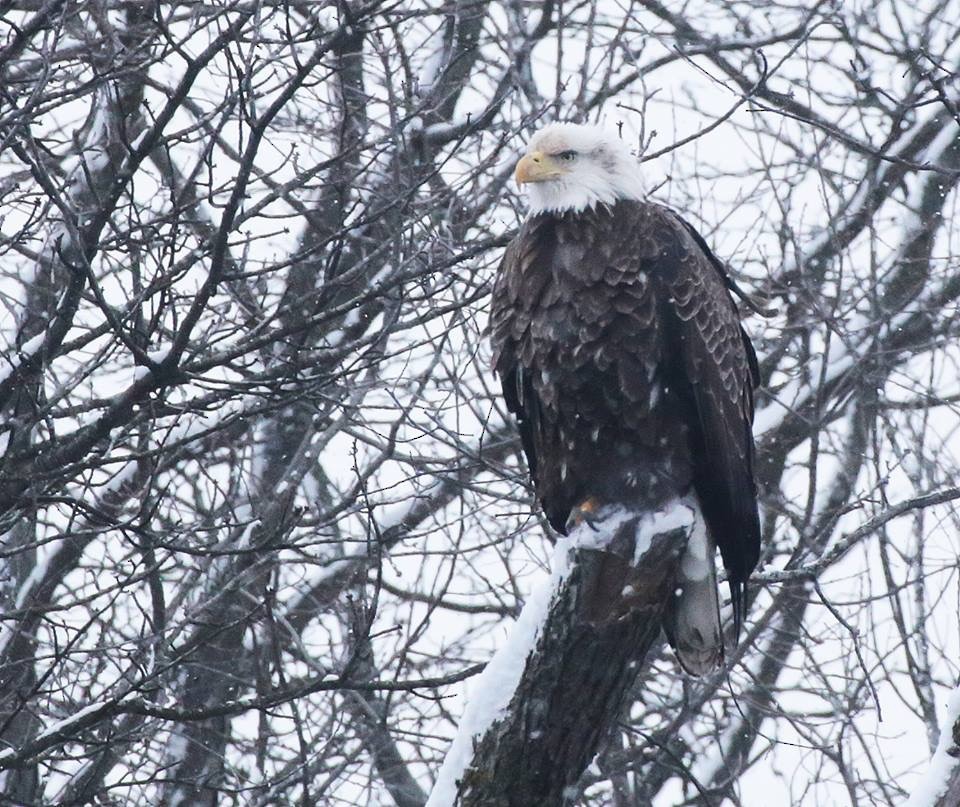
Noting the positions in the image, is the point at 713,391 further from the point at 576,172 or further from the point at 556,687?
the point at 556,687

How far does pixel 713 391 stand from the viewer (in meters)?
5.06

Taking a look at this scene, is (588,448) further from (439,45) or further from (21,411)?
(439,45)

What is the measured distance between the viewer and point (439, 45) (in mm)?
8422

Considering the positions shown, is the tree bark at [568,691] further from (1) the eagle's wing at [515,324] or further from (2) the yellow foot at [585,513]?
(1) the eagle's wing at [515,324]

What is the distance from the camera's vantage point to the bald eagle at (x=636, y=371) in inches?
195

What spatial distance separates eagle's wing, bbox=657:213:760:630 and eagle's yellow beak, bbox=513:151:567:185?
0.46m

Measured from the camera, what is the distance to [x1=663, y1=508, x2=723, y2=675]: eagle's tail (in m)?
4.94

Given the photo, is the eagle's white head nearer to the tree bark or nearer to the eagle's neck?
the eagle's neck

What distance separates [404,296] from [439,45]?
10.1 feet

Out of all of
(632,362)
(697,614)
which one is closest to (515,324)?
(632,362)

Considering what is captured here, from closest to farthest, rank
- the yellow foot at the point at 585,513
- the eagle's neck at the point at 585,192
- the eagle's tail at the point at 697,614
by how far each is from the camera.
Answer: the yellow foot at the point at 585,513, the eagle's tail at the point at 697,614, the eagle's neck at the point at 585,192

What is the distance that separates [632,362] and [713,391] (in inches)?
12.8

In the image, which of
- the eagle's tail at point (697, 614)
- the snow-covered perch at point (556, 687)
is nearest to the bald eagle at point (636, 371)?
the eagle's tail at point (697, 614)

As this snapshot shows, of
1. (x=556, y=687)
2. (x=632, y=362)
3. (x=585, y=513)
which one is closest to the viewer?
(x=556, y=687)
